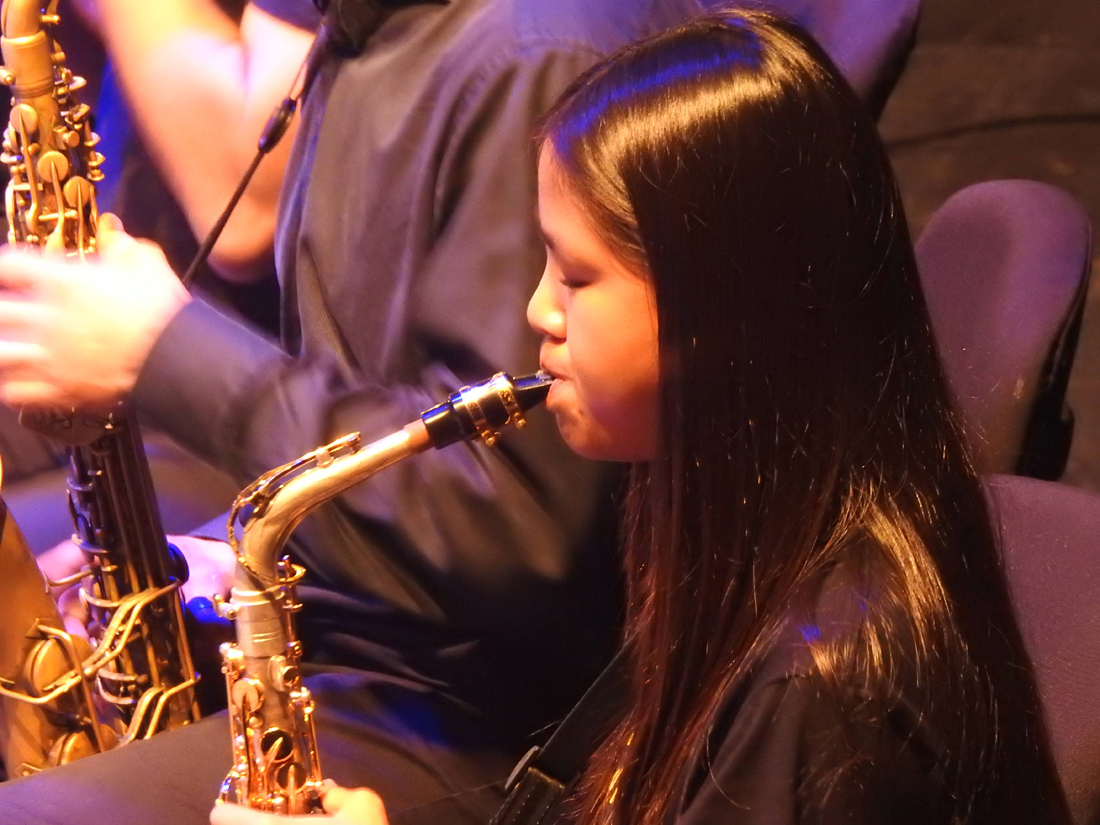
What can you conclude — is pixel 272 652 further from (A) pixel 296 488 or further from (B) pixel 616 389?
(B) pixel 616 389

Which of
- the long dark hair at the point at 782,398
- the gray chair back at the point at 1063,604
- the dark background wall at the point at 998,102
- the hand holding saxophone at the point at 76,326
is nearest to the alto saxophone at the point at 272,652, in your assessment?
the hand holding saxophone at the point at 76,326

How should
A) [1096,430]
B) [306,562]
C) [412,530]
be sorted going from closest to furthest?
[412,530] → [306,562] → [1096,430]

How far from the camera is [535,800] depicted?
1.16m

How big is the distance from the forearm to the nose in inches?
29.2

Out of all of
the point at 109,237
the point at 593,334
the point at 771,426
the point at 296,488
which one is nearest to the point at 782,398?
the point at 771,426

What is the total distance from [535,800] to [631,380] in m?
0.45

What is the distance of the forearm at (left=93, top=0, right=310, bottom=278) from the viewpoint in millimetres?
1587

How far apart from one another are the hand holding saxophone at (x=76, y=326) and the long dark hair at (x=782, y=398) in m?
0.44

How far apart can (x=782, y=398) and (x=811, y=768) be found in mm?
247

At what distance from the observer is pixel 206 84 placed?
1604mm

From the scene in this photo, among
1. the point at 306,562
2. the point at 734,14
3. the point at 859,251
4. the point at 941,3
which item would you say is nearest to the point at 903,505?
the point at 859,251

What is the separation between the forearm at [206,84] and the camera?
159 cm

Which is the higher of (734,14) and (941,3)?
(734,14)

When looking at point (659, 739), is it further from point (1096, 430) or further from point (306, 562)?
point (1096, 430)
